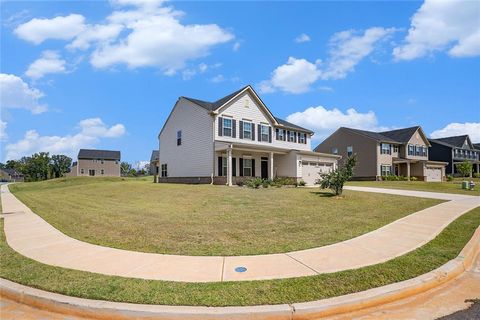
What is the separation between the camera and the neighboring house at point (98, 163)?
66.1 m

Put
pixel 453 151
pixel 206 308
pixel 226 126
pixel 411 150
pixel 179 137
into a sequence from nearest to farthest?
pixel 206 308 < pixel 226 126 < pixel 179 137 < pixel 411 150 < pixel 453 151

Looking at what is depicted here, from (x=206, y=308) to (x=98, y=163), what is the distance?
71.1 meters

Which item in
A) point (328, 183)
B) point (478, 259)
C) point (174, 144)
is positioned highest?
point (174, 144)

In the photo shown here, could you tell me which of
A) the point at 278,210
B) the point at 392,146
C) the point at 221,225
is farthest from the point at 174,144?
the point at 392,146

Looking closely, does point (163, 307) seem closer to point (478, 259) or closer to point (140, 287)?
point (140, 287)

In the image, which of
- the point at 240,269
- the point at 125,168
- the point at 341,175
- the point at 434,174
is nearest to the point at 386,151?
the point at 434,174

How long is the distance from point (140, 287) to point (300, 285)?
95.4 inches

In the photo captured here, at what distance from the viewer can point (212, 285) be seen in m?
4.61

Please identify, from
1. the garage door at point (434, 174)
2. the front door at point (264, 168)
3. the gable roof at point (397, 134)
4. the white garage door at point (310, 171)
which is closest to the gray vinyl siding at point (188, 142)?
the front door at point (264, 168)

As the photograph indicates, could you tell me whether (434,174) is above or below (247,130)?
below

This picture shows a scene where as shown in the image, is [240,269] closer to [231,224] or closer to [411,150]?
[231,224]

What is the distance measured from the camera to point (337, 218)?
10.6m

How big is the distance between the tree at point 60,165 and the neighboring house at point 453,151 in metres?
85.2

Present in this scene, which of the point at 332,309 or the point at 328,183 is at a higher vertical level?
the point at 328,183
